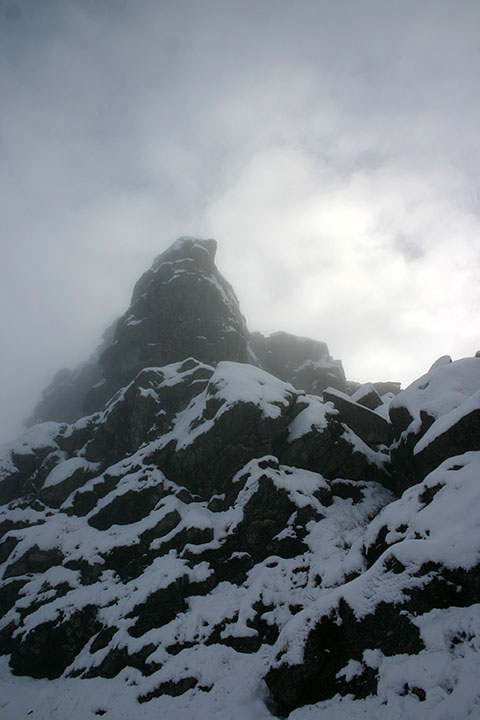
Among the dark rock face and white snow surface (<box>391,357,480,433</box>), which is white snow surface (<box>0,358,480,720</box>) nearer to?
white snow surface (<box>391,357,480,433</box>)

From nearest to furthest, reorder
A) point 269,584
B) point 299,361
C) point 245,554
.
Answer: point 269,584 < point 245,554 < point 299,361

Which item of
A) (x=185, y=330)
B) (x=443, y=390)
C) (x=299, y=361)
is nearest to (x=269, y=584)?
(x=443, y=390)

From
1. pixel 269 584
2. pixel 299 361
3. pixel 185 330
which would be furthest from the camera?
pixel 299 361

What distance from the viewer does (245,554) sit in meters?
24.5

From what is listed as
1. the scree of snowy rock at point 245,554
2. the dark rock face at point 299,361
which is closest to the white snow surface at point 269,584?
the scree of snowy rock at point 245,554

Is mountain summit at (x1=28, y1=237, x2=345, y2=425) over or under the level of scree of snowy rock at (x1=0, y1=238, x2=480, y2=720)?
over

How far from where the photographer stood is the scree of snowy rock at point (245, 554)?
12125mm

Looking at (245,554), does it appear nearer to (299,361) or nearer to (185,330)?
(185,330)

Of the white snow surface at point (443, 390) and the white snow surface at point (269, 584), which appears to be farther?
the white snow surface at point (443, 390)

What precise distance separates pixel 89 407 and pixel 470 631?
64928mm

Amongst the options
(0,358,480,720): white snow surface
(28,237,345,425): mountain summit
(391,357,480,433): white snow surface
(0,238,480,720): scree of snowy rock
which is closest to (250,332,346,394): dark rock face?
(28,237,345,425): mountain summit

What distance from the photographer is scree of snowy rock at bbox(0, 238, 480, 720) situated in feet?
39.8

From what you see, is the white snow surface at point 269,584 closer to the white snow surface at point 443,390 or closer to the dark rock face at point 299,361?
the white snow surface at point 443,390

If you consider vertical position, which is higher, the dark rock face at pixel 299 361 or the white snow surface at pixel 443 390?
the dark rock face at pixel 299 361
